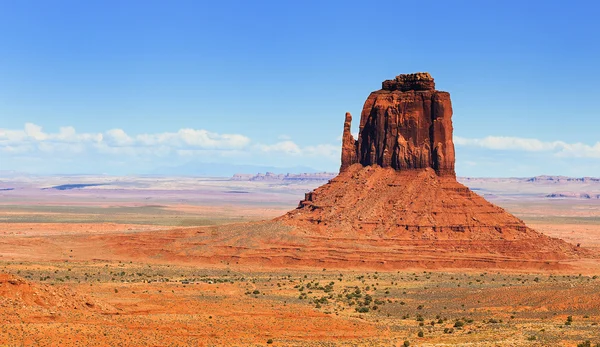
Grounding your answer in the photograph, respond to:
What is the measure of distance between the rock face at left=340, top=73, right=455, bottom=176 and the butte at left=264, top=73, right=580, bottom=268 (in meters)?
0.11

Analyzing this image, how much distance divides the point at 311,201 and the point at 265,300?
41.6m

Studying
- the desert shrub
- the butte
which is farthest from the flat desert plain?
the butte

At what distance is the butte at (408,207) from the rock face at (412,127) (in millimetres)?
111

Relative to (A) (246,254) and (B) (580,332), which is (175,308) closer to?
(B) (580,332)

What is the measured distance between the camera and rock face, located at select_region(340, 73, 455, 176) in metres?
96.8

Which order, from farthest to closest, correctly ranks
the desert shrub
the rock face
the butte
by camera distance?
the rock face → the butte → the desert shrub

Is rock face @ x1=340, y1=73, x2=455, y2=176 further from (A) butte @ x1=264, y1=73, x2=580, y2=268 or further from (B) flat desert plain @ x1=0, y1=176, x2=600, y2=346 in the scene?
(B) flat desert plain @ x1=0, y1=176, x2=600, y2=346

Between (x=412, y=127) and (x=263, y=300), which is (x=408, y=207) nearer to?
(x=412, y=127)

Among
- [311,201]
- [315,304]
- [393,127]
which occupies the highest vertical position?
[393,127]

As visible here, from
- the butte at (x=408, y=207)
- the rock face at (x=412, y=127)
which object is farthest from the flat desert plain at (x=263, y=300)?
the rock face at (x=412, y=127)

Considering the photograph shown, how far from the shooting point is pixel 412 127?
320ft

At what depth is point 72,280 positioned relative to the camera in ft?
235

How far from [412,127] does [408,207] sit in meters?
9.71

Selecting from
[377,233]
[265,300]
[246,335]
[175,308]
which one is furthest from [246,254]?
[246,335]
